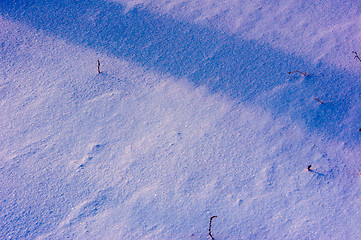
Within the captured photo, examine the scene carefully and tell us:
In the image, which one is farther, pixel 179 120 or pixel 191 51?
pixel 191 51

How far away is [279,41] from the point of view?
2.04 meters

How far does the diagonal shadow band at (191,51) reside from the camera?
6.10 ft

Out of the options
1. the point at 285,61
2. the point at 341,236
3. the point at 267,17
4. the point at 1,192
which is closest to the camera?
the point at 341,236

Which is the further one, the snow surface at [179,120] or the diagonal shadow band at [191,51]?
the diagonal shadow band at [191,51]

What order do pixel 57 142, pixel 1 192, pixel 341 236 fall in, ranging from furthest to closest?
pixel 57 142, pixel 1 192, pixel 341 236

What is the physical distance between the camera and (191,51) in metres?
2.04

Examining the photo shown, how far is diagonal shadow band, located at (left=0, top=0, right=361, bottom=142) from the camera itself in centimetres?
186

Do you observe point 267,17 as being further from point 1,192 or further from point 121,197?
point 1,192

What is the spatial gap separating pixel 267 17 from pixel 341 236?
1.66 meters

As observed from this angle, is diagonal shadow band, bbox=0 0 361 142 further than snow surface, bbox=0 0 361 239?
Yes

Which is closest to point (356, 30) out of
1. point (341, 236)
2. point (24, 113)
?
point (341, 236)

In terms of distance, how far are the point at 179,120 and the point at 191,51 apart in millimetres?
586

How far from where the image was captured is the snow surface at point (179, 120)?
5.20 ft

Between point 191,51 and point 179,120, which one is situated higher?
point 191,51
